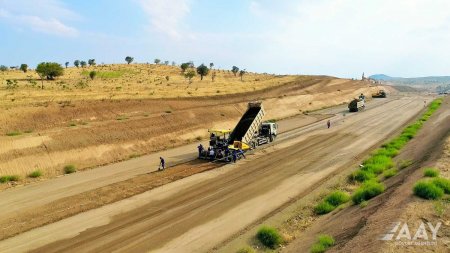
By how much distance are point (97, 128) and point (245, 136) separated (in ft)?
59.8

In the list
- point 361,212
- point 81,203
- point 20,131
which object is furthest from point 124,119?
point 361,212

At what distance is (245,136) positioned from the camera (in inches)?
1505

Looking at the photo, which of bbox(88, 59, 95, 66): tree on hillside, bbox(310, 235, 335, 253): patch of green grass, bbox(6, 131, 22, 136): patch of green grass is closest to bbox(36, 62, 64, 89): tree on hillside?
bbox(6, 131, 22, 136): patch of green grass

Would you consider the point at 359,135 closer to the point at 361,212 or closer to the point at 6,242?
the point at 361,212

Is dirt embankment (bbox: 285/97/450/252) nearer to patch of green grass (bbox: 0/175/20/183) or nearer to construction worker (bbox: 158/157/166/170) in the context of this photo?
construction worker (bbox: 158/157/166/170)

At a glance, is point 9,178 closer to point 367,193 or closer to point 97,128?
point 97,128

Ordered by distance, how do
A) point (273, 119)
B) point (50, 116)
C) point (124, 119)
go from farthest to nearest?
point (273, 119)
point (124, 119)
point (50, 116)

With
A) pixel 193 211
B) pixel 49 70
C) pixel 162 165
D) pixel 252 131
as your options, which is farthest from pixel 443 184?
pixel 49 70

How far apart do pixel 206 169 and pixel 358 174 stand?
517 inches

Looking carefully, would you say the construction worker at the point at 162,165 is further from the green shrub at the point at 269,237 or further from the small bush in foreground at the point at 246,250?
the small bush in foreground at the point at 246,250

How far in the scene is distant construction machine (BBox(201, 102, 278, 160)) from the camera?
3641 centimetres


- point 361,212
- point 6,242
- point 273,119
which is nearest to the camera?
point 361,212

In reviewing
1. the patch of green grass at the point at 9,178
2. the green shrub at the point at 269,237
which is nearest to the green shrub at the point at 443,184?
the green shrub at the point at 269,237

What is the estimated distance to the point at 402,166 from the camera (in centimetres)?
2670
